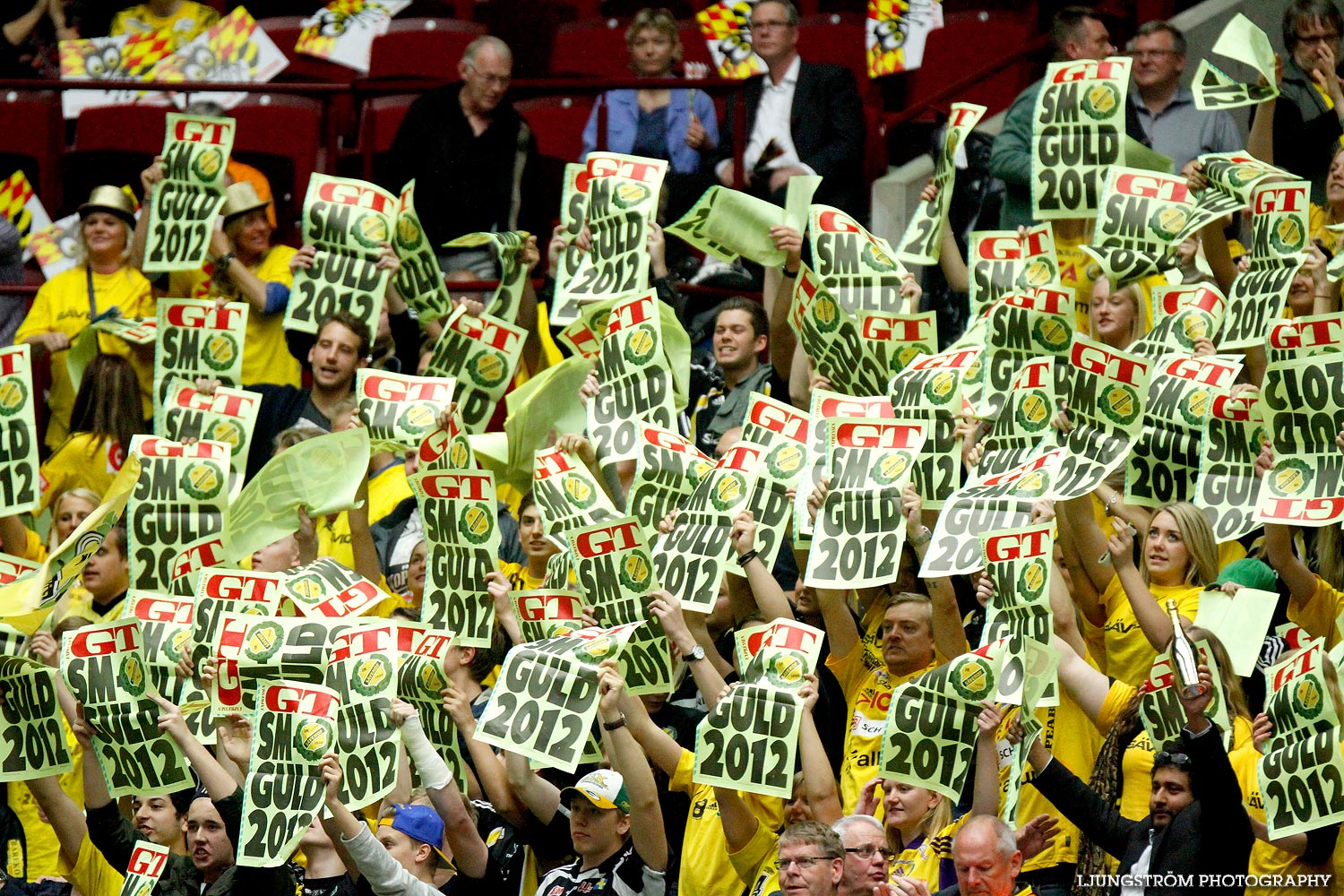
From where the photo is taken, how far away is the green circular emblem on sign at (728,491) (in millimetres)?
7738

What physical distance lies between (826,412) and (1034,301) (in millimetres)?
808

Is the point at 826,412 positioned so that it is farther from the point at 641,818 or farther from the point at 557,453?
the point at 641,818

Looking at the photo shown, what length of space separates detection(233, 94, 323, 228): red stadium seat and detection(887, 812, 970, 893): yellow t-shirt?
5.49 metres

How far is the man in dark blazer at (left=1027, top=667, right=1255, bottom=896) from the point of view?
614cm

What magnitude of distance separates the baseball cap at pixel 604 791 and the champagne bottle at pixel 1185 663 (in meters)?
1.78

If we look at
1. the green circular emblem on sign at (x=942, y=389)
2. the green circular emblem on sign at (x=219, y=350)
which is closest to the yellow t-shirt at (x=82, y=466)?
the green circular emblem on sign at (x=219, y=350)

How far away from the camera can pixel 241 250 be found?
10133mm

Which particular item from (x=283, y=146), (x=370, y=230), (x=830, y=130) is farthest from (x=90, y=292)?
(x=830, y=130)

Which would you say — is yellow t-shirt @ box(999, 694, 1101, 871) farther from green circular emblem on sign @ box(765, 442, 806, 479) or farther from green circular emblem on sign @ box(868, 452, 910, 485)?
green circular emblem on sign @ box(765, 442, 806, 479)

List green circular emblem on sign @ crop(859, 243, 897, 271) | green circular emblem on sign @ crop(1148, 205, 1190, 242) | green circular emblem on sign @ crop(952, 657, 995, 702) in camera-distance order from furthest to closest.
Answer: green circular emblem on sign @ crop(859, 243, 897, 271) → green circular emblem on sign @ crop(1148, 205, 1190, 242) → green circular emblem on sign @ crop(952, 657, 995, 702)

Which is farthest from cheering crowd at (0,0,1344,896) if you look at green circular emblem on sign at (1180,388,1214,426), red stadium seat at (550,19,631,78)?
red stadium seat at (550,19,631,78)

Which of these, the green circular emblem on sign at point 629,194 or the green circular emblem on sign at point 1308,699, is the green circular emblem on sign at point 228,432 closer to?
the green circular emblem on sign at point 629,194

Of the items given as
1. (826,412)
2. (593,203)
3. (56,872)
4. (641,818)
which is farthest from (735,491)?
(56,872)

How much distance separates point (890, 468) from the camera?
7.57m
